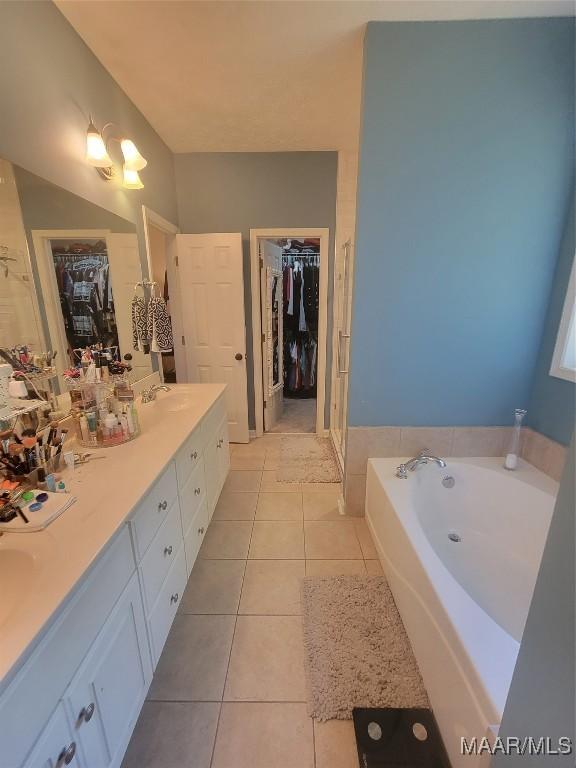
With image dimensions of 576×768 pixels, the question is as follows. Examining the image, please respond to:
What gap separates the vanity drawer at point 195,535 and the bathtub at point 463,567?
0.99m

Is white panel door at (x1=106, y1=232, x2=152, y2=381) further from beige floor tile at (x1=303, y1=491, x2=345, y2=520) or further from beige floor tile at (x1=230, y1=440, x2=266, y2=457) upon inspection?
beige floor tile at (x1=303, y1=491, x2=345, y2=520)

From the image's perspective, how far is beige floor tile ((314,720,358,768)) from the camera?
1008 millimetres

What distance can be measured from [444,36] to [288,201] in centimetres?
157

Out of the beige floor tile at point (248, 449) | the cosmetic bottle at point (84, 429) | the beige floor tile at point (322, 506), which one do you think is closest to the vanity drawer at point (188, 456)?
the cosmetic bottle at point (84, 429)

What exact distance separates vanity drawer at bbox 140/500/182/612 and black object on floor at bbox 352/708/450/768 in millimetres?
852

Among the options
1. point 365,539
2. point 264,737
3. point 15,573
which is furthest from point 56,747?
point 365,539

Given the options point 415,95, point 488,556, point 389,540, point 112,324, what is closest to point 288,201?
point 415,95

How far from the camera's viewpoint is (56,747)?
0.67m

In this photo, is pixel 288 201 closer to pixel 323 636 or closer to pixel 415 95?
pixel 415 95

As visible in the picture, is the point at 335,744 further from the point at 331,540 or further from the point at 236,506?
the point at 236,506

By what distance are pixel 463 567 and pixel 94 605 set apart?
162 centimetres

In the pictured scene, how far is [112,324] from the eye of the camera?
1763mm

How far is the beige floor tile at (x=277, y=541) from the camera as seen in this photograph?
5.98ft

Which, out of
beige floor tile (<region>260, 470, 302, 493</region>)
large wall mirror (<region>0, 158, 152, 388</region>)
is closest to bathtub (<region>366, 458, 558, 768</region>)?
beige floor tile (<region>260, 470, 302, 493</region>)
